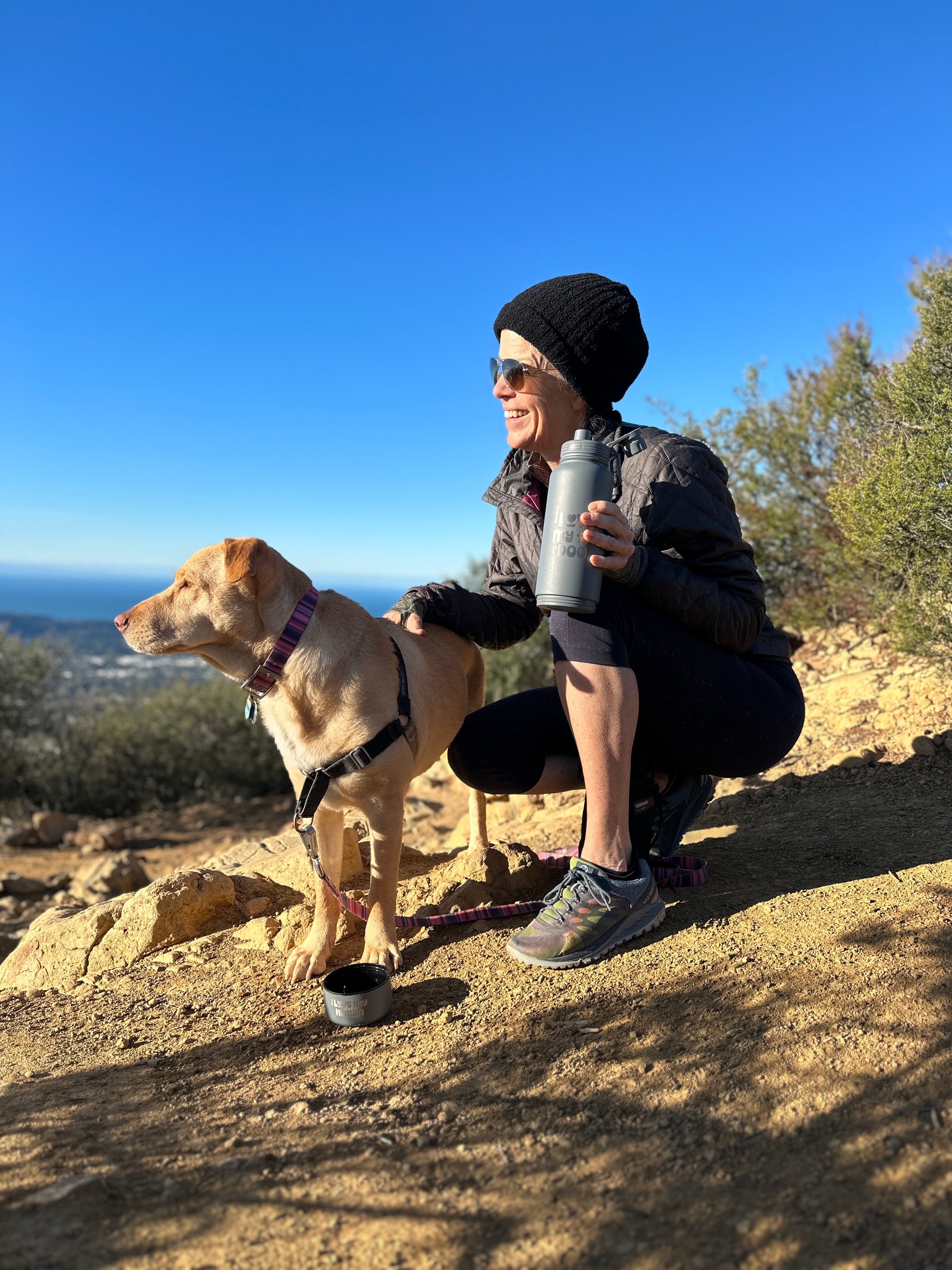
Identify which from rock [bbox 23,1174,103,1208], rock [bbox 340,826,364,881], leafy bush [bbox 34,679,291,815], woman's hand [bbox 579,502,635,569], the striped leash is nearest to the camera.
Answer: rock [bbox 23,1174,103,1208]

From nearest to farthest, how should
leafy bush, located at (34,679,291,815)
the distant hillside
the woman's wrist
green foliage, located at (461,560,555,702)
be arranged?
the woman's wrist
green foliage, located at (461,560,555,702)
leafy bush, located at (34,679,291,815)
the distant hillside

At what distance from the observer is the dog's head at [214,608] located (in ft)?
9.42

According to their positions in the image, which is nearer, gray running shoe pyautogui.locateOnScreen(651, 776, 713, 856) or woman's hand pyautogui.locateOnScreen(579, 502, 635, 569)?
woman's hand pyautogui.locateOnScreen(579, 502, 635, 569)

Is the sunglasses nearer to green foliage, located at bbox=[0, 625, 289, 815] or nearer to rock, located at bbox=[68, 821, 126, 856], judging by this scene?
rock, located at bbox=[68, 821, 126, 856]

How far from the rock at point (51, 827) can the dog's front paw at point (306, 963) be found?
8700mm

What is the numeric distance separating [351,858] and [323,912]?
815 millimetres

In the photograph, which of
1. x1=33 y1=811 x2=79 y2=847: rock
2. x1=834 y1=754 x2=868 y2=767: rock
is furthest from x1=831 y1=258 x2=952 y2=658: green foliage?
x1=33 y1=811 x2=79 y2=847: rock

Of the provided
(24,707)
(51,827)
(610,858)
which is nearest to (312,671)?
(610,858)

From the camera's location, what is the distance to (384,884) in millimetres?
3088

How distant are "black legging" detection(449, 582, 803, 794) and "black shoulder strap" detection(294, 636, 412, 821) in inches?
20.0

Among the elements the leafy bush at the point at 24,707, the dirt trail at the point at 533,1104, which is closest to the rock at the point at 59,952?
the dirt trail at the point at 533,1104

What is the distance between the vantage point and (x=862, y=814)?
13.3 feet

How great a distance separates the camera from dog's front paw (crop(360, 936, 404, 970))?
9.82ft

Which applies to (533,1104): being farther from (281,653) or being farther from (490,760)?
(281,653)
